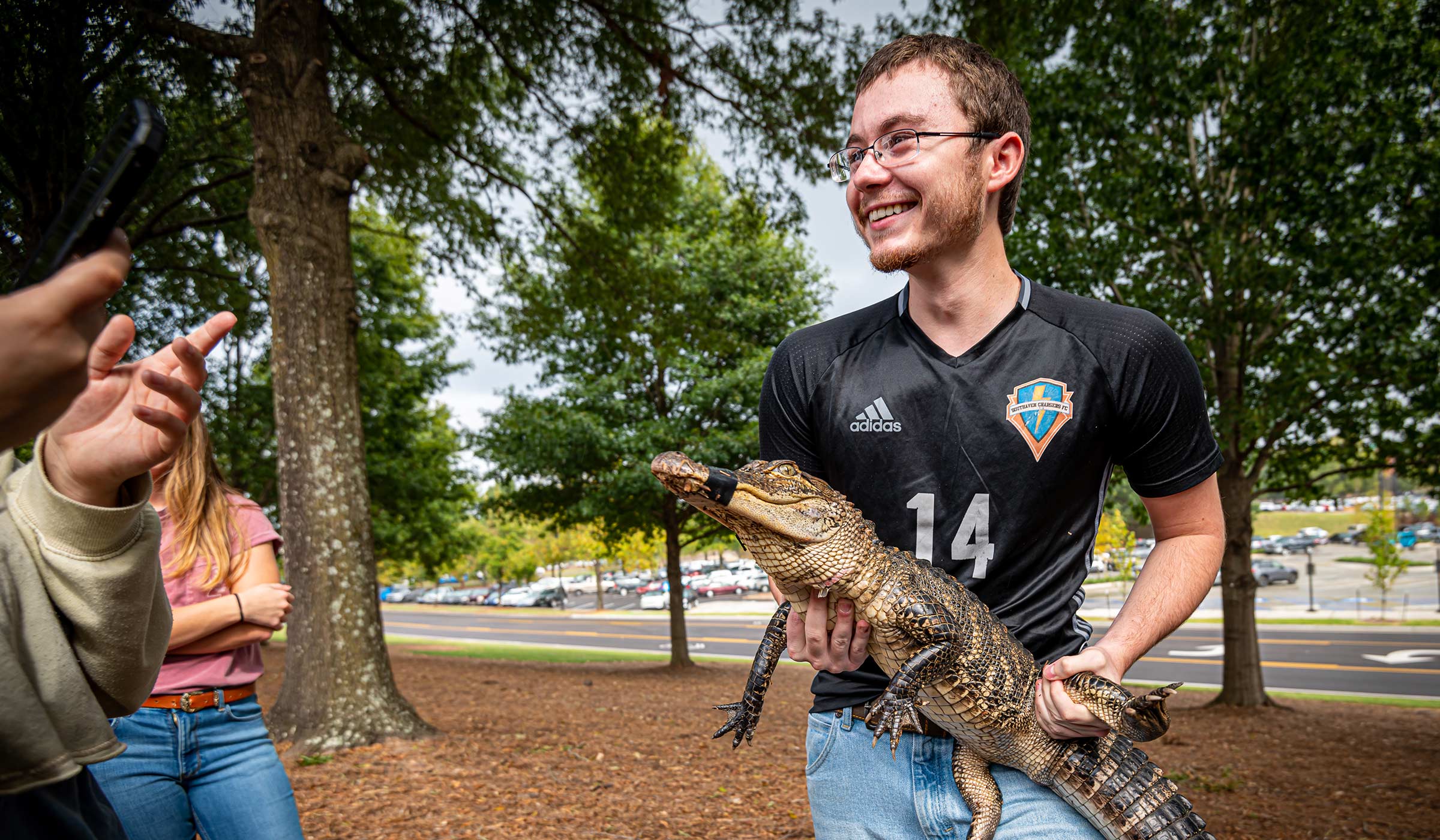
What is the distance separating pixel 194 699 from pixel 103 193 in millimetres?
2525

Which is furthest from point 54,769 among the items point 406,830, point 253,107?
point 253,107

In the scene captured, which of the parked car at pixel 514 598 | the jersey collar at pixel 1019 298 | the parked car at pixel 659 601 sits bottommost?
the parked car at pixel 514 598

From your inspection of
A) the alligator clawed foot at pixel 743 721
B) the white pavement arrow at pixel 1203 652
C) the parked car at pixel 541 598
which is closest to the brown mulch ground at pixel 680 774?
the alligator clawed foot at pixel 743 721

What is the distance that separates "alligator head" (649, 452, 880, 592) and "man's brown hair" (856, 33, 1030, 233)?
0.89 meters

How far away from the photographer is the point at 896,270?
6.45ft

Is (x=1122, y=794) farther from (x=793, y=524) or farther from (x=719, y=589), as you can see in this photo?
(x=719, y=589)

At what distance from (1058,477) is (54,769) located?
6.21 ft

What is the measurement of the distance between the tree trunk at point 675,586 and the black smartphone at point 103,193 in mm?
14774

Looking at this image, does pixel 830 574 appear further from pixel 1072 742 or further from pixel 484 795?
pixel 484 795

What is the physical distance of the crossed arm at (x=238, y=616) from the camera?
2896 millimetres

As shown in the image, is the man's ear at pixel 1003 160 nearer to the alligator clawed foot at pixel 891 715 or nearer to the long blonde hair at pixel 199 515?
the alligator clawed foot at pixel 891 715

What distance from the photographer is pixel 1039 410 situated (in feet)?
6.12

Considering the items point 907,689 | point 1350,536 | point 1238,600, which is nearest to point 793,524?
point 907,689

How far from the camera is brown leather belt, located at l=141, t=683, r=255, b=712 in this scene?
9.22 feet
